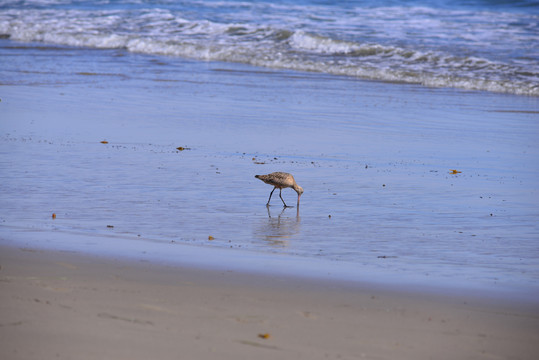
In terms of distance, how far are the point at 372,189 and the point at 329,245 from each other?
6.88 feet

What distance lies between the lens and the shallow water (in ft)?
19.1

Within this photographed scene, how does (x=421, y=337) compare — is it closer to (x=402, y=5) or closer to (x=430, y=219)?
(x=430, y=219)

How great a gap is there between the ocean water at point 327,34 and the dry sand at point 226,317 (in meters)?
11.9

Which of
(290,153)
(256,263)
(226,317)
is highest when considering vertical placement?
(226,317)

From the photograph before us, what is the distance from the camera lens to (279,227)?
6477mm

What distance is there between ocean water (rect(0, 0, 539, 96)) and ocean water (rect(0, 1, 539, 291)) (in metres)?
0.14

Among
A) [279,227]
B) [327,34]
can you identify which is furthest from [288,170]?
[327,34]

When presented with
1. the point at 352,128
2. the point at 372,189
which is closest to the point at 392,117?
the point at 352,128

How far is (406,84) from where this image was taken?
639 inches

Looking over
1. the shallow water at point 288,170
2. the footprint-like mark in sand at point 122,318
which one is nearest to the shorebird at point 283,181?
the shallow water at point 288,170

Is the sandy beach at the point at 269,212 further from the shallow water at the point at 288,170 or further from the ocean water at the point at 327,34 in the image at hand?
the ocean water at the point at 327,34

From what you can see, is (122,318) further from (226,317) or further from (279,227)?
(279,227)

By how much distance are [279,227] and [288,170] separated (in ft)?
7.31

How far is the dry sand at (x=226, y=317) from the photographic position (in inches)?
144
